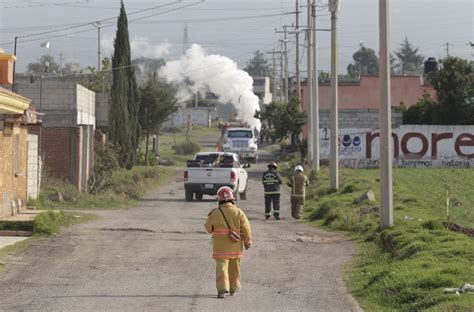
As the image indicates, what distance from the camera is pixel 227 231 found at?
14.3 metres

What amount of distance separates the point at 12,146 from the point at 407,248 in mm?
12371

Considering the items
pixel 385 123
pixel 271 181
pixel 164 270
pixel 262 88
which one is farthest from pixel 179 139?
pixel 164 270

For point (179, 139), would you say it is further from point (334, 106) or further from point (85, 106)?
point (334, 106)

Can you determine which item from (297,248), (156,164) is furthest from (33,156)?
(156,164)

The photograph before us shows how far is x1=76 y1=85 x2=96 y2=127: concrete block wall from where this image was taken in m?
43.2

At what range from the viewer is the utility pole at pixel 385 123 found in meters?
22.1

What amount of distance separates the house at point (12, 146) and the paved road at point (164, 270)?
7.30ft

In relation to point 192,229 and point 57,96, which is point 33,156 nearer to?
point 192,229

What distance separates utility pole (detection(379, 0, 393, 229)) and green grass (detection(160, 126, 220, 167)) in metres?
43.6

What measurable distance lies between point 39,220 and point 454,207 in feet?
39.4

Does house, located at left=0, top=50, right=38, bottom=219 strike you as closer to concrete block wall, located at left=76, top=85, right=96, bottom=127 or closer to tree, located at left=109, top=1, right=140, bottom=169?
concrete block wall, located at left=76, top=85, right=96, bottom=127

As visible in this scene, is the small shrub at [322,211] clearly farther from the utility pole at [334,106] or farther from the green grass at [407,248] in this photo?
the utility pole at [334,106]

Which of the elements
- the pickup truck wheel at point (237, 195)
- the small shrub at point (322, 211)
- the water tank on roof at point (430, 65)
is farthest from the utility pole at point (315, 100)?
the water tank on roof at point (430, 65)

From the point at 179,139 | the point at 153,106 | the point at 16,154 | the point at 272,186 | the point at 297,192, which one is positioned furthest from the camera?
→ the point at 179,139
